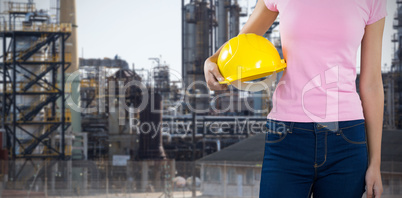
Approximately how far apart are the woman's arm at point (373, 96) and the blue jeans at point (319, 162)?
18 millimetres

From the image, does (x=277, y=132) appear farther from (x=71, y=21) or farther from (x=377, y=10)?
(x=71, y=21)

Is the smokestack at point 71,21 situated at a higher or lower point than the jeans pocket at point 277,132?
higher

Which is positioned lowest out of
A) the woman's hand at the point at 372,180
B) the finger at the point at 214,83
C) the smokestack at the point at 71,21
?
the woman's hand at the point at 372,180

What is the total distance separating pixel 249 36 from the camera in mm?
642

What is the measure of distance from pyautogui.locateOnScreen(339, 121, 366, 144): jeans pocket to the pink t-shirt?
0.05 ft

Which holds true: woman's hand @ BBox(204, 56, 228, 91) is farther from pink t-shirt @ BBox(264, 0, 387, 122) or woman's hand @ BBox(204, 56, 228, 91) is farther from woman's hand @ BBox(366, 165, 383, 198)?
woman's hand @ BBox(366, 165, 383, 198)

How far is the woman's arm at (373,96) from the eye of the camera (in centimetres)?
62

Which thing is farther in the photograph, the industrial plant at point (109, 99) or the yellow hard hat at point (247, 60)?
the industrial plant at point (109, 99)

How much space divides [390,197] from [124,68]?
211 inches

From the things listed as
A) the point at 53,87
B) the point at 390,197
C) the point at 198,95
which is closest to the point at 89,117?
the point at 53,87

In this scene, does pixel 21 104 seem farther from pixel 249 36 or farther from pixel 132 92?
pixel 249 36

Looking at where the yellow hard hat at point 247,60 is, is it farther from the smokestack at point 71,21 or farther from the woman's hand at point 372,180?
the smokestack at point 71,21

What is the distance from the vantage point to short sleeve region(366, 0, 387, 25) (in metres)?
0.64

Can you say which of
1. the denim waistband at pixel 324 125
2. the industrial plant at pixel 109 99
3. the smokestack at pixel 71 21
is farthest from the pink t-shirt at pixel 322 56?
the smokestack at pixel 71 21
